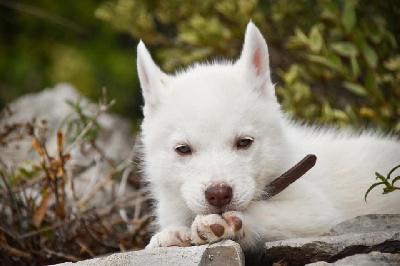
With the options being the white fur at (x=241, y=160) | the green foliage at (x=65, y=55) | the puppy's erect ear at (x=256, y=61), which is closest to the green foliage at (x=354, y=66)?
the white fur at (x=241, y=160)

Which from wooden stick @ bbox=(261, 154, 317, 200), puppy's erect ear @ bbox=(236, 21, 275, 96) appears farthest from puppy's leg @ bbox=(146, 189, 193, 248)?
puppy's erect ear @ bbox=(236, 21, 275, 96)

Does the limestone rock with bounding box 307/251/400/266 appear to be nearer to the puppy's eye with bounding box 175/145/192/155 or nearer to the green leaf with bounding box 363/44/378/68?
the puppy's eye with bounding box 175/145/192/155

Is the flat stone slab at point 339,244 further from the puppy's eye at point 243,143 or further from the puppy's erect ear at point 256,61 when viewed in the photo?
the puppy's erect ear at point 256,61

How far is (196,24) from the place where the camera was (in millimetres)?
5574

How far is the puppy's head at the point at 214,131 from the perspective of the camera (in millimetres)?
3080

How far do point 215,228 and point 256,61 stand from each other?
127 centimetres

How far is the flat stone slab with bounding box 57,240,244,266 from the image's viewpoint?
2664mm

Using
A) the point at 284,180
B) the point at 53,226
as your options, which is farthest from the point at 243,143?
the point at 53,226

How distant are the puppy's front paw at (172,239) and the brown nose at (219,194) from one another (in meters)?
0.29

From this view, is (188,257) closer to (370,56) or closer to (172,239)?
(172,239)

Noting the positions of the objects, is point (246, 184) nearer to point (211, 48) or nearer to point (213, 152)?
point (213, 152)

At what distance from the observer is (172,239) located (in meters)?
3.14

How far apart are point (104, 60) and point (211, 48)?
2910 millimetres

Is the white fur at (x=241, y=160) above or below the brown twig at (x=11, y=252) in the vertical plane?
above
